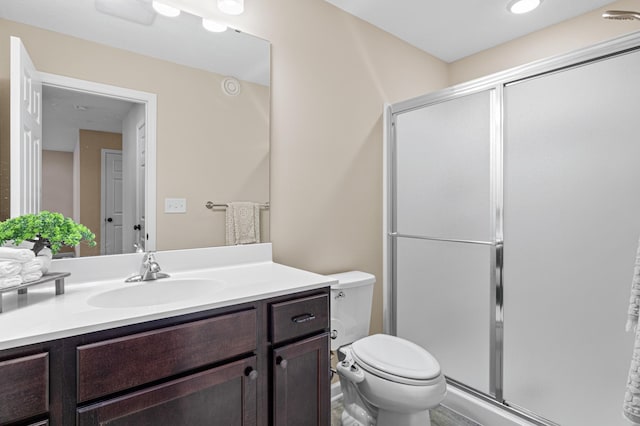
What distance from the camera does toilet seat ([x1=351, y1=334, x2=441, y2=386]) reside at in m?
1.42

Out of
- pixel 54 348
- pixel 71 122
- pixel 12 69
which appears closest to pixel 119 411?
pixel 54 348

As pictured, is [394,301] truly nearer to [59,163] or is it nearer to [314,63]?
[314,63]

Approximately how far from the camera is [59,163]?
130 cm

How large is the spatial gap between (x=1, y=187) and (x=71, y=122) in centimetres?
34

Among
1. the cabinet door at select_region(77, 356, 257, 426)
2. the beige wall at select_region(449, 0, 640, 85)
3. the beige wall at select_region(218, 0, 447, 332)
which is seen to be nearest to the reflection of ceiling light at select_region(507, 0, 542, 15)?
the beige wall at select_region(449, 0, 640, 85)

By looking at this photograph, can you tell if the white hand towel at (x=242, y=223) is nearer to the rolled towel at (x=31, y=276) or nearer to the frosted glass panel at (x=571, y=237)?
the rolled towel at (x=31, y=276)

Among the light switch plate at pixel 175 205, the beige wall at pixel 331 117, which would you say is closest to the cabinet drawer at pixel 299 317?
the beige wall at pixel 331 117

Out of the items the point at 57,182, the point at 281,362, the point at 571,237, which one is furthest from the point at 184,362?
the point at 571,237

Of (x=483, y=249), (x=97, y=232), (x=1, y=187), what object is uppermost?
(x=1, y=187)

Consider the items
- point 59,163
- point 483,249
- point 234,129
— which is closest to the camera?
point 59,163

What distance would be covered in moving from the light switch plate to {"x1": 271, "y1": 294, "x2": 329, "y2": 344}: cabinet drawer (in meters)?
0.71

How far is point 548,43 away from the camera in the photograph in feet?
7.39

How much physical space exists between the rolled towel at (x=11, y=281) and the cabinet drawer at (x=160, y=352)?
1.03 ft

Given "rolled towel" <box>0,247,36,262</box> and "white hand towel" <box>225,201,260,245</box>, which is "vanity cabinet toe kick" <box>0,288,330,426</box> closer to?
"rolled towel" <box>0,247,36,262</box>
